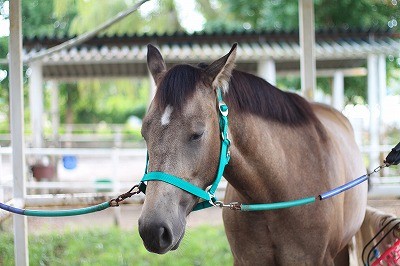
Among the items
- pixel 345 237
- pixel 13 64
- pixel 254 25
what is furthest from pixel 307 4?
pixel 254 25

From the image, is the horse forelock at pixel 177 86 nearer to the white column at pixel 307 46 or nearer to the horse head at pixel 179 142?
the horse head at pixel 179 142

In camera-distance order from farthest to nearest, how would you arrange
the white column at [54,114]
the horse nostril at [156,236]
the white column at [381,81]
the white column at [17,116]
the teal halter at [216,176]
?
the white column at [54,114] → the white column at [381,81] → the white column at [17,116] → the teal halter at [216,176] → the horse nostril at [156,236]

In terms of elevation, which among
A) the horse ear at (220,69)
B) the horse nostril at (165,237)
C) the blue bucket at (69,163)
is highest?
the horse ear at (220,69)

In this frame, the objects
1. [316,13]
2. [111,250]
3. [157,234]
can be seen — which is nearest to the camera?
[157,234]

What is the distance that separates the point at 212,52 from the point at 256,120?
6732 mm

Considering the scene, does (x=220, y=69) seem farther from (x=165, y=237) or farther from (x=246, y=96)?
(x=165, y=237)

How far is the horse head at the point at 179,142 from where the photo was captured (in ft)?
6.07

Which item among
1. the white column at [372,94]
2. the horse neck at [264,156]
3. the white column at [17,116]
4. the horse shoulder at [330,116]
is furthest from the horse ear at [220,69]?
the white column at [372,94]

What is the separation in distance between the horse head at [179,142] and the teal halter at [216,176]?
0.06 ft

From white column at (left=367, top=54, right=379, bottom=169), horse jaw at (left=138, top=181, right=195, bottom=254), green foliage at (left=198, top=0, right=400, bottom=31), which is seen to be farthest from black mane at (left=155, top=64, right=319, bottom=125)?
green foliage at (left=198, top=0, right=400, bottom=31)

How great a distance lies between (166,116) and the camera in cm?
198

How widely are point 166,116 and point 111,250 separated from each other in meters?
3.82

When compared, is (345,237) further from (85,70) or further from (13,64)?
(85,70)

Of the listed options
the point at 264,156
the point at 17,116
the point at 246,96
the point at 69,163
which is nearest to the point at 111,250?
the point at 17,116
